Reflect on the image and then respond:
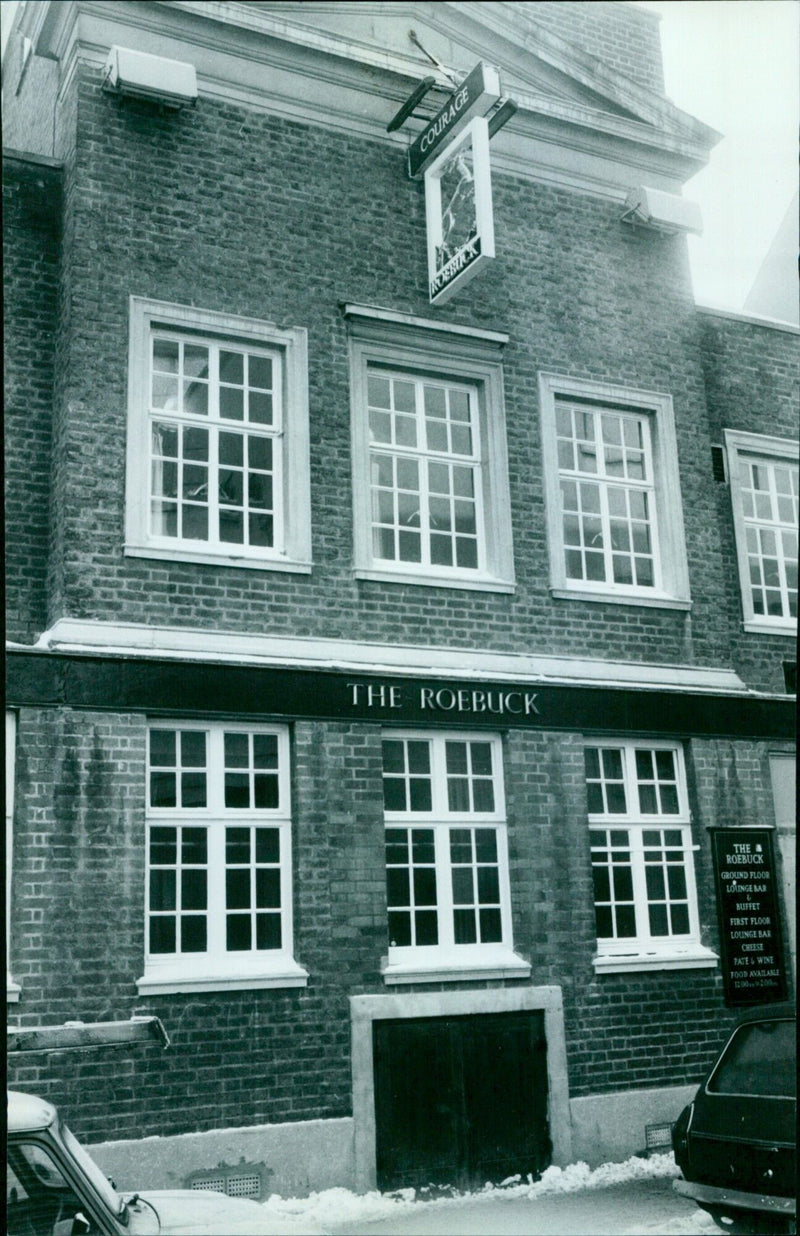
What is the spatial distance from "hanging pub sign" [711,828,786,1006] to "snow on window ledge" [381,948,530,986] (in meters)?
0.91

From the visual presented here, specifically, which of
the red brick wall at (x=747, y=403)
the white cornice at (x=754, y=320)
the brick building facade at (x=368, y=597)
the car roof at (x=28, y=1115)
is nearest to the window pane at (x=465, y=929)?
the brick building facade at (x=368, y=597)

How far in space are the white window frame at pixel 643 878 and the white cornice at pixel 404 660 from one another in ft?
1.09

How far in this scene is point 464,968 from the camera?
527 centimetres

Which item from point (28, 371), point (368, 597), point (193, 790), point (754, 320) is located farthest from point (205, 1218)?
point (754, 320)

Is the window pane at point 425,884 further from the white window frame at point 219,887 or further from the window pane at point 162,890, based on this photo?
the window pane at point 162,890

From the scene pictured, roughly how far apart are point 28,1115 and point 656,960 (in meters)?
2.93

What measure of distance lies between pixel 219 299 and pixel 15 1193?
411 centimetres

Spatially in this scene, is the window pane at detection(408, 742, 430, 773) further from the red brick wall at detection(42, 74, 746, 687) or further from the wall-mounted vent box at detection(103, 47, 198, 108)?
the wall-mounted vent box at detection(103, 47, 198, 108)

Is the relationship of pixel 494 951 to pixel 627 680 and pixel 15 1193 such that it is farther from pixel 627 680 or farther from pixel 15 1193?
pixel 15 1193

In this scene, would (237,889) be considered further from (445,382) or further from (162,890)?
(445,382)

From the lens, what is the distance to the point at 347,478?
5906 millimetres

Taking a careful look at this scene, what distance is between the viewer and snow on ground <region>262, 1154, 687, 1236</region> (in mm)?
4414

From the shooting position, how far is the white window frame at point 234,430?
5.33 metres

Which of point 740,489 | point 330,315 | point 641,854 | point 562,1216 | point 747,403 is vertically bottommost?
point 562,1216
